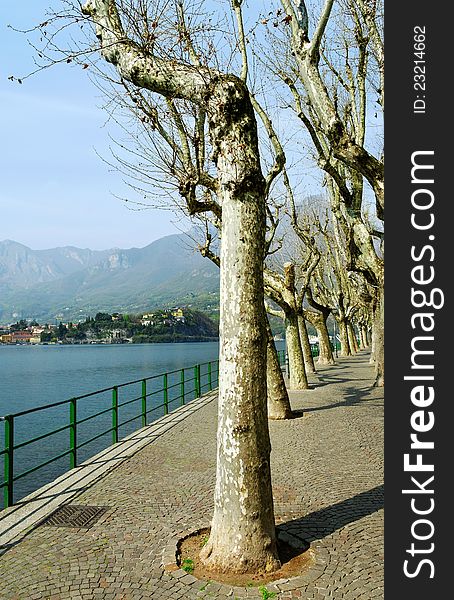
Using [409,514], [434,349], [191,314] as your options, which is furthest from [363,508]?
[191,314]

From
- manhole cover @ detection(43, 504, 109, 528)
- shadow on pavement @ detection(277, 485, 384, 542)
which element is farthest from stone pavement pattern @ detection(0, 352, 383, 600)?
manhole cover @ detection(43, 504, 109, 528)

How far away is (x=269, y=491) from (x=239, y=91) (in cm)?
357

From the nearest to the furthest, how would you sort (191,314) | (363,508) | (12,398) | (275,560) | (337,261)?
(275,560) < (363,508) < (337,261) < (12,398) < (191,314)

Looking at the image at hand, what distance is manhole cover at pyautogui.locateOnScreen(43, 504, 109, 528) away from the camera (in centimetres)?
637

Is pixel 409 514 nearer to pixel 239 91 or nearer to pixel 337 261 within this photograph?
pixel 239 91

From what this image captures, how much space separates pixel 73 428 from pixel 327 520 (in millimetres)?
4298

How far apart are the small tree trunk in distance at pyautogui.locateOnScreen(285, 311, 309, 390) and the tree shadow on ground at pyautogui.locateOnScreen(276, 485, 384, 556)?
9746 millimetres

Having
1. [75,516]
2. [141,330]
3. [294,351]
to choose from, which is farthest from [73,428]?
[141,330]

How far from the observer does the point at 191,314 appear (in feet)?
501

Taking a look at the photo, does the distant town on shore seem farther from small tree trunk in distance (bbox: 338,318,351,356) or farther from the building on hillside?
small tree trunk in distance (bbox: 338,318,351,356)

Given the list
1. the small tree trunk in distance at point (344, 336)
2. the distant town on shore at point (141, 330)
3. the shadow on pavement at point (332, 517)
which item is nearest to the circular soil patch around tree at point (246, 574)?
the shadow on pavement at point (332, 517)

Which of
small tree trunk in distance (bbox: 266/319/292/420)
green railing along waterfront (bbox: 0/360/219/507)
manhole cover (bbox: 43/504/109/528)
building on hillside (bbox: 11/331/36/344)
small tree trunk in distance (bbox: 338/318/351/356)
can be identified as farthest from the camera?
building on hillside (bbox: 11/331/36/344)

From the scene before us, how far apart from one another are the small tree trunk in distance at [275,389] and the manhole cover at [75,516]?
613cm

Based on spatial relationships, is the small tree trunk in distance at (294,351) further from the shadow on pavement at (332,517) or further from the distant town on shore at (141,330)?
the distant town on shore at (141,330)
